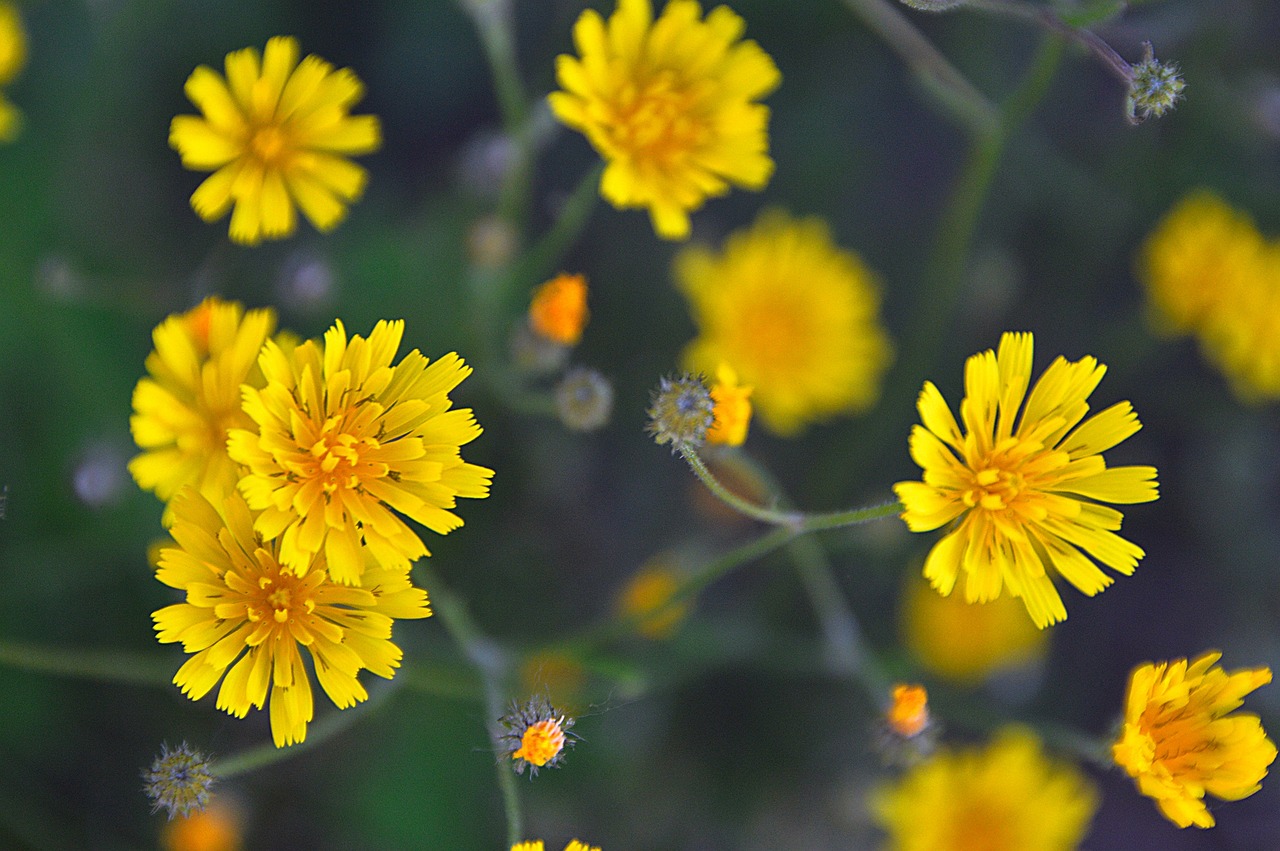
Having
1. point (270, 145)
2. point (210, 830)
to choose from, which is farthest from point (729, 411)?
point (210, 830)

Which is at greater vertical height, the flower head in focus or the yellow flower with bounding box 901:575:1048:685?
the yellow flower with bounding box 901:575:1048:685

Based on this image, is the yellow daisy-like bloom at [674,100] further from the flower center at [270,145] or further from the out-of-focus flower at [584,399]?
the flower center at [270,145]

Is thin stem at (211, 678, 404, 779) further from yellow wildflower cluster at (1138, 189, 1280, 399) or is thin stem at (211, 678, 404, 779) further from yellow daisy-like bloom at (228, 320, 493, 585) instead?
yellow wildflower cluster at (1138, 189, 1280, 399)

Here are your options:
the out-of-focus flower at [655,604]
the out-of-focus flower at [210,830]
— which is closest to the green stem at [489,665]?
the out-of-focus flower at [655,604]

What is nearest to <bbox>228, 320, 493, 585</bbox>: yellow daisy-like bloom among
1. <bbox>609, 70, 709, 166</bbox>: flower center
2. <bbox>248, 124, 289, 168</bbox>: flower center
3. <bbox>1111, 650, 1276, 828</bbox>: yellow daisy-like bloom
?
<bbox>248, 124, 289, 168</bbox>: flower center

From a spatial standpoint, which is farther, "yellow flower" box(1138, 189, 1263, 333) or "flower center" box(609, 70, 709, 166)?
"yellow flower" box(1138, 189, 1263, 333)
